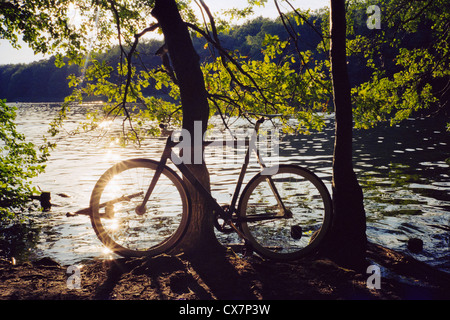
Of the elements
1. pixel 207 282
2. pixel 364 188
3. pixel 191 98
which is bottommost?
pixel 364 188

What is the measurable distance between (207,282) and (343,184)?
2.23 metres

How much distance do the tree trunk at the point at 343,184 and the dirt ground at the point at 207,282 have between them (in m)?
0.32

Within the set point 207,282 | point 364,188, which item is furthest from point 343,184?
point 364,188

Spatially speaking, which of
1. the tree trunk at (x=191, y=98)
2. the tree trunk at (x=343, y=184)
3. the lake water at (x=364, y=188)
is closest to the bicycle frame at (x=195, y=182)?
the tree trunk at (x=191, y=98)

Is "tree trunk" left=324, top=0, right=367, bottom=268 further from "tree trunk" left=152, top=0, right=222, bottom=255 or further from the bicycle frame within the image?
"tree trunk" left=152, top=0, right=222, bottom=255

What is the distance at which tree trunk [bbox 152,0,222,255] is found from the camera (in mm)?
4902

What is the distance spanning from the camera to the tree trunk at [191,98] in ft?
16.1

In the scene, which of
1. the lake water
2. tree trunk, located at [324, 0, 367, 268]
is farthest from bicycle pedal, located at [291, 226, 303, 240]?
the lake water

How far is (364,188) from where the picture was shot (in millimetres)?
13234

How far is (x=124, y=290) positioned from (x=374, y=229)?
269 inches

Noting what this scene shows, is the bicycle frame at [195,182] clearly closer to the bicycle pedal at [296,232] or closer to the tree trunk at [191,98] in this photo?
the tree trunk at [191,98]

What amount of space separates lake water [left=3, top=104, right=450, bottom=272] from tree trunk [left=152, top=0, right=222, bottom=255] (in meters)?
2.37

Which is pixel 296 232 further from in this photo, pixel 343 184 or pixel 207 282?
pixel 207 282
